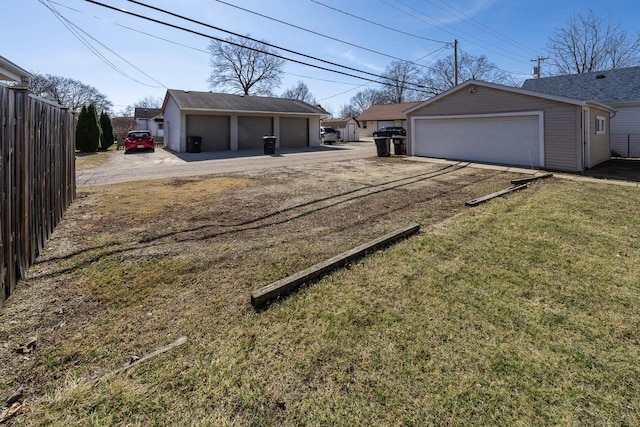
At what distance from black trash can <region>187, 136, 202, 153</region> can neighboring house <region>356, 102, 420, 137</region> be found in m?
24.9

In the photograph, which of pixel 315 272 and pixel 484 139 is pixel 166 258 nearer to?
pixel 315 272

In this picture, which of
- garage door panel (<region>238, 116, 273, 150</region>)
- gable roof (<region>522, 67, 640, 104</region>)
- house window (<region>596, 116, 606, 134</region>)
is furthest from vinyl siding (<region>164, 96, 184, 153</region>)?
gable roof (<region>522, 67, 640, 104</region>)

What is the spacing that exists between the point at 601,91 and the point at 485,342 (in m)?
20.7

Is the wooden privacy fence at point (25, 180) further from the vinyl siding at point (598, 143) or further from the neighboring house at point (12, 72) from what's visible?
the vinyl siding at point (598, 143)

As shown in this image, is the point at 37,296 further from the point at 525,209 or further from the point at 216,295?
the point at 525,209

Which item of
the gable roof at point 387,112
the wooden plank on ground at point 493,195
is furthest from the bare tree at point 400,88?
the wooden plank on ground at point 493,195

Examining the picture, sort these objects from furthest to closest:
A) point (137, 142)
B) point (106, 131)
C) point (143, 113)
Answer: point (143, 113)
point (106, 131)
point (137, 142)

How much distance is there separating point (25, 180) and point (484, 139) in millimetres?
14744

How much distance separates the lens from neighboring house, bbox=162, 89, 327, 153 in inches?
784

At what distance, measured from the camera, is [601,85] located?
1731 centimetres

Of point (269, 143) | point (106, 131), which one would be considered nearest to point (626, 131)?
point (269, 143)

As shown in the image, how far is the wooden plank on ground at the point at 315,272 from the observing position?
303 centimetres

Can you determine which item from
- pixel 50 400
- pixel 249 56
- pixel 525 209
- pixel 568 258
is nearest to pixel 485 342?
pixel 568 258

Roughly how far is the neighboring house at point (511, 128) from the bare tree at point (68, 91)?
42.3 m
